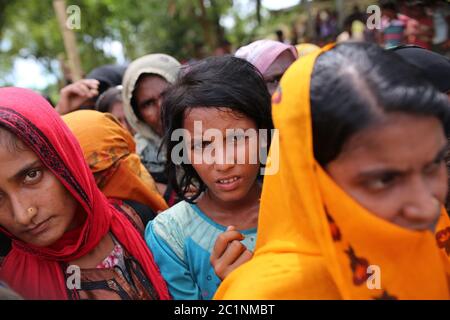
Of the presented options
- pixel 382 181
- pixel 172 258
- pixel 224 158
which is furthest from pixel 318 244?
pixel 172 258

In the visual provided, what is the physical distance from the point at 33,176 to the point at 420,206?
118cm

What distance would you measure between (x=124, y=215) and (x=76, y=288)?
42cm

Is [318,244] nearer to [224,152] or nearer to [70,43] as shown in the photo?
[224,152]

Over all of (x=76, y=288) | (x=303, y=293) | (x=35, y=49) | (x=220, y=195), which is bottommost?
(x=76, y=288)

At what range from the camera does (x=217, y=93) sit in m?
1.88

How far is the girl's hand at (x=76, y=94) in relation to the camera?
3.22m

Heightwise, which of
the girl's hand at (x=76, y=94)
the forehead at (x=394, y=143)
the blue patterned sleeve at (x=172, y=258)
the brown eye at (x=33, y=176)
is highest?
the girl's hand at (x=76, y=94)

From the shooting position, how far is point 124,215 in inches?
80.8

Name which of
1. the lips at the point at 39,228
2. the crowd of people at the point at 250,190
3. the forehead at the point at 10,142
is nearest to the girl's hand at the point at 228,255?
the crowd of people at the point at 250,190

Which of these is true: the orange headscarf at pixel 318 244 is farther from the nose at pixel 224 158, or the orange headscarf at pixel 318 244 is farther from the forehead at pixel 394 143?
the nose at pixel 224 158

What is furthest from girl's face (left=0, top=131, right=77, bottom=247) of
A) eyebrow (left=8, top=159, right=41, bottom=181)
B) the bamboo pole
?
the bamboo pole

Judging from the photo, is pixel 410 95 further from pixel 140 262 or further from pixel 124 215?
pixel 124 215

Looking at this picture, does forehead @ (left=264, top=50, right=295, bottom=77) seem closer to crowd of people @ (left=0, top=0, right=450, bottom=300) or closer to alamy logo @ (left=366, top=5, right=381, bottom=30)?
alamy logo @ (left=366, top=5, right=381, bottom=30)

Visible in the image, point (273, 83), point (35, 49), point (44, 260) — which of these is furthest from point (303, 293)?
point (35, 49)
